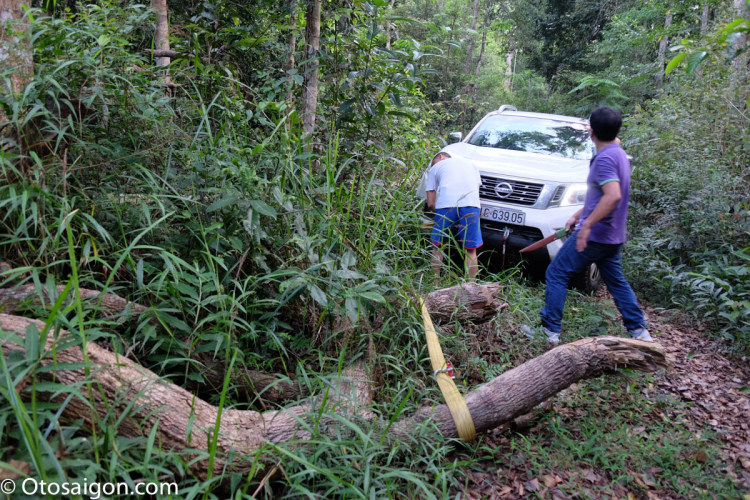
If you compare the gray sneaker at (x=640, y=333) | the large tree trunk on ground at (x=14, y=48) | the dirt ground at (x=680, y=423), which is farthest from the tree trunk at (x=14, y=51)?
the gray sneaker at (x=640, y=333)

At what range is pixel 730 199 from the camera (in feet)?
17.8

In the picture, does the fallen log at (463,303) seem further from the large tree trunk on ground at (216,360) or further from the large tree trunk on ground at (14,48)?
the large tree trunk on ground at (14,48)

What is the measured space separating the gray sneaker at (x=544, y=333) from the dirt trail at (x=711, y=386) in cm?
82

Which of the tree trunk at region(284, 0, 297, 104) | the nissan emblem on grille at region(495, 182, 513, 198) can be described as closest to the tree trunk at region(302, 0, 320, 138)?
the tree trunk at region(284, 0, 297, 104)

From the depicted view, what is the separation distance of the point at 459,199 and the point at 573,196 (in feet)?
4.38

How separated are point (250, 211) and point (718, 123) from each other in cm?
699

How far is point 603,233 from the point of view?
144 inches

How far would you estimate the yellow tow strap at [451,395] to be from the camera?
2.61 meters

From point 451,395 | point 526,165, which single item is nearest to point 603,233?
point 526,165

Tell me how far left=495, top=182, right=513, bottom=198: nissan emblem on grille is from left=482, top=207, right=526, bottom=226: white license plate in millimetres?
209

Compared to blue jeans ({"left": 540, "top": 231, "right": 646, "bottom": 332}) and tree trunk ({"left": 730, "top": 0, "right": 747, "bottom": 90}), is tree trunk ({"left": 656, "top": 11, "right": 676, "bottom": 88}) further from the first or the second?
blue jeans ({"left": 540, "top": 231, "right": 646, "bottom": 332})

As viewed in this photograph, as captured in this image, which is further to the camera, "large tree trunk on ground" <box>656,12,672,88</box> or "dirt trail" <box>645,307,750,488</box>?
"large tree trunk on ground" <box>656,12,672,88</box>

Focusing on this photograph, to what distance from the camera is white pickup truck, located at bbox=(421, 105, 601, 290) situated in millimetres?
4793

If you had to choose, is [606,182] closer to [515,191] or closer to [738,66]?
[515,191]
